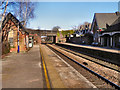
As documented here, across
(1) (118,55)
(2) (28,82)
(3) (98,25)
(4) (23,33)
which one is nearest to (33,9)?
(4) (23,33)

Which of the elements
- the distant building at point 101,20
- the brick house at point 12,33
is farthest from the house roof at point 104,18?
the brick house at point 12,33

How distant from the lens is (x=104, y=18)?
45.2m

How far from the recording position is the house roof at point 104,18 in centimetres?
4327

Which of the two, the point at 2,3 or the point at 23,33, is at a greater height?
the point at 2,3

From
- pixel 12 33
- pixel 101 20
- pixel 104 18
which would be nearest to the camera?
pixel 12 33

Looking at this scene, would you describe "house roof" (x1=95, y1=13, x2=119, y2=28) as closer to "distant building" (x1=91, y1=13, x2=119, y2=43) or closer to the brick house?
"distant building" (x1=91, y1=13, x2=119, y2=43)

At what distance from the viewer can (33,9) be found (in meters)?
33.6

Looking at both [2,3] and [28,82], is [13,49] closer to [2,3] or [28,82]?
[2,3]

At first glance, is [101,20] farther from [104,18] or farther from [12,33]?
[12,33]

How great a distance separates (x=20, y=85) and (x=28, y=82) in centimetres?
55

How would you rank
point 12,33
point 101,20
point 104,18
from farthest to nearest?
point 104,18 < point 101,20 < point 12,33

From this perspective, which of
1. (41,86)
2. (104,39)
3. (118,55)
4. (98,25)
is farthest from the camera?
(98,25)

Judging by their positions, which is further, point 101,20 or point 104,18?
point 104,18

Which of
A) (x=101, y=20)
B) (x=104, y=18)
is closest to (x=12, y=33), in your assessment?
(x=101, y=20)
